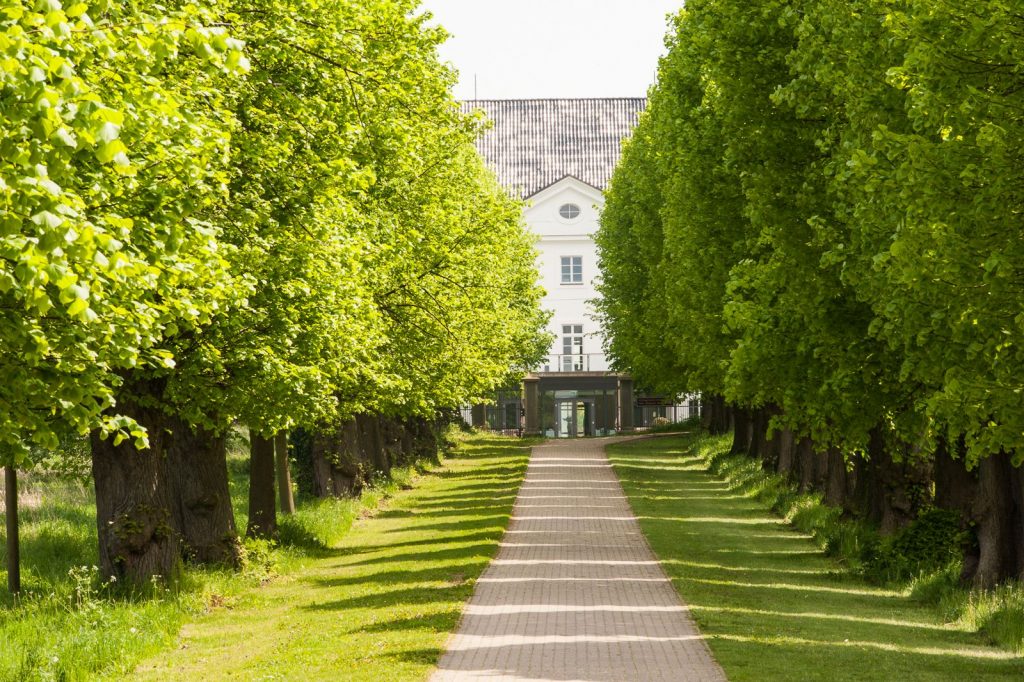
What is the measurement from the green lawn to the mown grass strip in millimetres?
3349

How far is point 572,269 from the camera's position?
91.4 metres

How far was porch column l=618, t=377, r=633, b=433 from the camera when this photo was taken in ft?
274

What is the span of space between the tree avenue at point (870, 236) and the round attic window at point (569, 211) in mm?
54504

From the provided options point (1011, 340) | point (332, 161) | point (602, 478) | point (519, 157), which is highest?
point (519, 157)

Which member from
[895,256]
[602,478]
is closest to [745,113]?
[895,256]

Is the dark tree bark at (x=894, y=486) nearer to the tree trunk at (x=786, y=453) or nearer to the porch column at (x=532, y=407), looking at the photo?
the tree trunk at (x=786, y=453)

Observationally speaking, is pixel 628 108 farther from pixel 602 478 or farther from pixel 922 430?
pixel 922 430

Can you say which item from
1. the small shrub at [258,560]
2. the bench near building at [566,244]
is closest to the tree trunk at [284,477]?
the small shrub at [258,560]

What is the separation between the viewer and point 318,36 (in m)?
20.0

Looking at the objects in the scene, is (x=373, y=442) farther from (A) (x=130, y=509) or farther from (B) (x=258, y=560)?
(A) (x=130, y=509)

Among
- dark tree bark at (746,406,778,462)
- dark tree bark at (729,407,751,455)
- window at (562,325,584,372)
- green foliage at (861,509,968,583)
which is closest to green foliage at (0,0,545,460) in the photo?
green foliage at (861,509,968,583)

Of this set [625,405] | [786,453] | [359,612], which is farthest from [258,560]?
[625,405]

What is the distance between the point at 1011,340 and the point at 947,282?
82 cm

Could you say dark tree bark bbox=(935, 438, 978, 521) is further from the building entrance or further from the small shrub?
the building entrance
